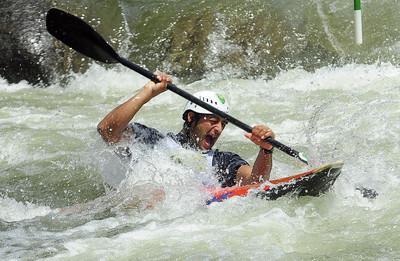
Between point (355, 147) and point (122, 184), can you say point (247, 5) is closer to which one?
point (355, 147)

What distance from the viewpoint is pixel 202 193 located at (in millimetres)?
5516

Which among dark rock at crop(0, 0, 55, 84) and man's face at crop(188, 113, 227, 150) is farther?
dark rock at crop(0, 0, 55, 84)

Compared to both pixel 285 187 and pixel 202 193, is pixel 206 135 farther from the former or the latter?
pixel 285 187

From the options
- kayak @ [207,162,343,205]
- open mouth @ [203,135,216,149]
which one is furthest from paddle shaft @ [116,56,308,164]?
open mouth @ [203,135,216,149]

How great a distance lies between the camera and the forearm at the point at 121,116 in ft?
17.3

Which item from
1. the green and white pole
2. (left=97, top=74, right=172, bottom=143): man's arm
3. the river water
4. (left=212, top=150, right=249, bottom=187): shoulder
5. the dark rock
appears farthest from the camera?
the dark rock

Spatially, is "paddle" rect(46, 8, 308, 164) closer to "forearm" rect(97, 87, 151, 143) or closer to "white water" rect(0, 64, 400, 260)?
"forearm" rect(97, 87, 151, 143)

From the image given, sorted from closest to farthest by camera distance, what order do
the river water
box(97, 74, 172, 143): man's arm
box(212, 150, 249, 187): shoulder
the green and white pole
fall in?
1. the river water
2. box(97, 74, 172, 143): man's arm
3. box(212, 150, 249, 187): shoulder
4. the green and white pole

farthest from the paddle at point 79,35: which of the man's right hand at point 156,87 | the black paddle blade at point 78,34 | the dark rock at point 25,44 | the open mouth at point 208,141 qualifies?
the dark rock at point 25,44

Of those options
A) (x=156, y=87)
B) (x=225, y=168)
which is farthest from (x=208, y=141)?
(x=156, y=87)

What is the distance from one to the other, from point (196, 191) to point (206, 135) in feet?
1.25

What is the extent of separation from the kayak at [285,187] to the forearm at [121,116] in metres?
0.70

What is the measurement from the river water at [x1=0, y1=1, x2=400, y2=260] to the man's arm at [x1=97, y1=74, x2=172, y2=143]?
1.00 feet

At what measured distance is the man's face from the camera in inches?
223
